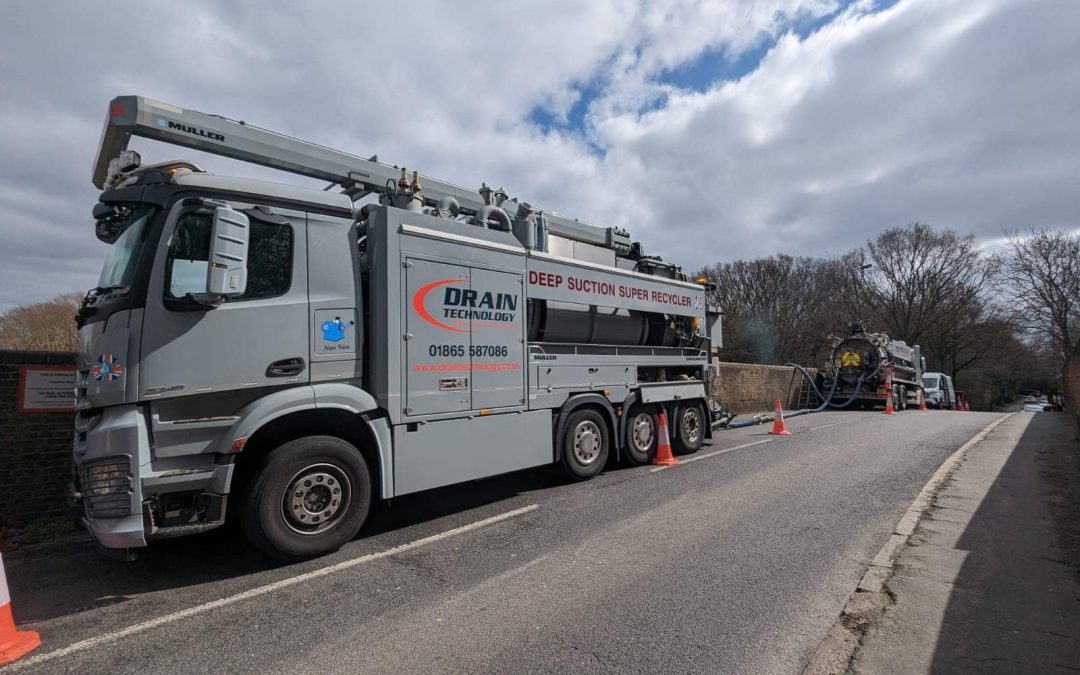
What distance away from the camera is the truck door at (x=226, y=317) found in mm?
4059

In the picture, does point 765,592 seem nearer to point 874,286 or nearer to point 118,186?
point 118,186

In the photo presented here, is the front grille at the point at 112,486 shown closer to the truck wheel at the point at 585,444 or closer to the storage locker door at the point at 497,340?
the storage locker door at the point at 497,340

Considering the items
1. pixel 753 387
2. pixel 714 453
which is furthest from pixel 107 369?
pixel 753 387

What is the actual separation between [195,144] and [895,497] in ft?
27.4

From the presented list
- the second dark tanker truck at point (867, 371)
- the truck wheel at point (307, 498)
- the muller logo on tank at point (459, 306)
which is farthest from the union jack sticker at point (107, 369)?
the second dark tanker truck at point (867, 371)

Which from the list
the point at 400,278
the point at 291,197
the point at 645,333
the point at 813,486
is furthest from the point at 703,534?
the point at 291,197

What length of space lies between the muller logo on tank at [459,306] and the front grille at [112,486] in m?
2.55

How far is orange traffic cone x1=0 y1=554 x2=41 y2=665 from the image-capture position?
312cm

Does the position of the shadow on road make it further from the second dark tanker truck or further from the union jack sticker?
the second dark tanker truck

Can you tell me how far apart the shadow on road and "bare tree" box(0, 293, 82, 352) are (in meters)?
12.3

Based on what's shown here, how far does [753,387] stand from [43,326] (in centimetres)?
1967

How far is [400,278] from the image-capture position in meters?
5.21

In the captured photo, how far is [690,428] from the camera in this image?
9.43 meters

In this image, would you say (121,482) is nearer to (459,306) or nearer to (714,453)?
(459,306)
